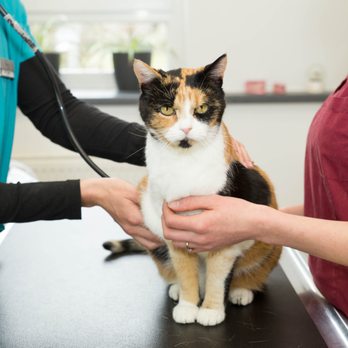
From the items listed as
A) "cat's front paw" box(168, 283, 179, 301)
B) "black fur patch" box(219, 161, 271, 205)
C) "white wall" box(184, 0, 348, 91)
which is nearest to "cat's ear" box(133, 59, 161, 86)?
"black fur patch" box(219, 161, 271, 205)

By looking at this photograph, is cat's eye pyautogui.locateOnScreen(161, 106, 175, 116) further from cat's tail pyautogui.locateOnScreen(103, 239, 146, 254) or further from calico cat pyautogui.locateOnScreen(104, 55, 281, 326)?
cat's tail pyautogui.locateOnScreen(103, 239, 146, 254)

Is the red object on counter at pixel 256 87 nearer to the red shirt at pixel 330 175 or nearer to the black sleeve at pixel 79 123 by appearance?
the black sleeve at pixel 79 123

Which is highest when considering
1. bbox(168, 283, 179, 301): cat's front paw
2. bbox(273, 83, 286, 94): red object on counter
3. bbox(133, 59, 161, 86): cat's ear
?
bbox(133, 59, 161, 86): cat's ear

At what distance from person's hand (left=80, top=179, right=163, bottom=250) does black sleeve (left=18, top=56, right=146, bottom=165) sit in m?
0.25

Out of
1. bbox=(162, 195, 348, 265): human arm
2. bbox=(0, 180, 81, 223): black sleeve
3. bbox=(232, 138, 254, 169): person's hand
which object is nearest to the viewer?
bbox=(162, 195, 348, 265): human arm

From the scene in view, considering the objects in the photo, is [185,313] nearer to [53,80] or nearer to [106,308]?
[106,308]

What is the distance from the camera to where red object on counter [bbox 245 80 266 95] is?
7.95 feet

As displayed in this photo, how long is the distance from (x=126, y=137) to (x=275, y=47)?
1.37 meters

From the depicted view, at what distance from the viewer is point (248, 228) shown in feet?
2.89

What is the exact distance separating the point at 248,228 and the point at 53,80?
692 mm

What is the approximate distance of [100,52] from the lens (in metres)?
2.77

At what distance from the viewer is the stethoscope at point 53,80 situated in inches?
45.3

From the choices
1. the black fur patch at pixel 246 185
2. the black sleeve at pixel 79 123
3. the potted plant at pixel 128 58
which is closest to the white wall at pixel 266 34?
the potted plant at pixel 128 58

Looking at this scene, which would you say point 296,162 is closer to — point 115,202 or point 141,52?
point 141,52
